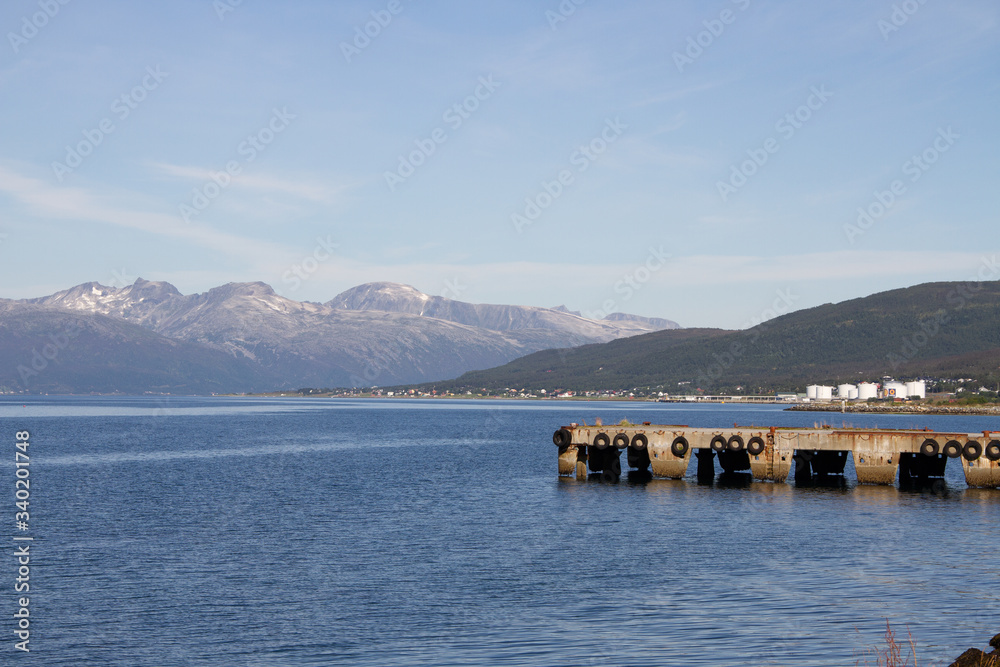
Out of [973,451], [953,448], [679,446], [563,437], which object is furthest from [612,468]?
[973,451]

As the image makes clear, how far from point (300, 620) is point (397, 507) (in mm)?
28969

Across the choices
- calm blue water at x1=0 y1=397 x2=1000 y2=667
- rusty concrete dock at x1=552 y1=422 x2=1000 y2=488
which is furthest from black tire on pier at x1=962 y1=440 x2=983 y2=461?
calm blue water at x1=0 y1=397 x2=1000 y2=667

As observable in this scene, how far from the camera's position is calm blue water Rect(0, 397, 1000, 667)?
28.0 meters

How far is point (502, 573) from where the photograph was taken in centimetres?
3850

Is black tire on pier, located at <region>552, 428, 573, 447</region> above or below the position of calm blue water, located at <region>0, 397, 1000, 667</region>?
above

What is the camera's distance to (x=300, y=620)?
31.1m

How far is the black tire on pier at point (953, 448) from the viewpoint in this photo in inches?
2608

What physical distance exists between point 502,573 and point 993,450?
1758 inches

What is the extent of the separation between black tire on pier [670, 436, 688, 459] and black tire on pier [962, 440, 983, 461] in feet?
65.9

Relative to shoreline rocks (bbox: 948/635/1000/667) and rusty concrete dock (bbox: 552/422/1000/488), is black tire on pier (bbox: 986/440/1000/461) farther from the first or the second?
shoreline rocks (bbox: 948/635/1000/667)

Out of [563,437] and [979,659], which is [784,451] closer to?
[563,437]

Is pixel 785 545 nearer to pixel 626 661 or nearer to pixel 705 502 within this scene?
pixel 705 502

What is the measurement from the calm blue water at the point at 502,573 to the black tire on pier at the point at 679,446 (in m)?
2.68

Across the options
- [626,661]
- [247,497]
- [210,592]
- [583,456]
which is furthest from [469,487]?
[626,661]
